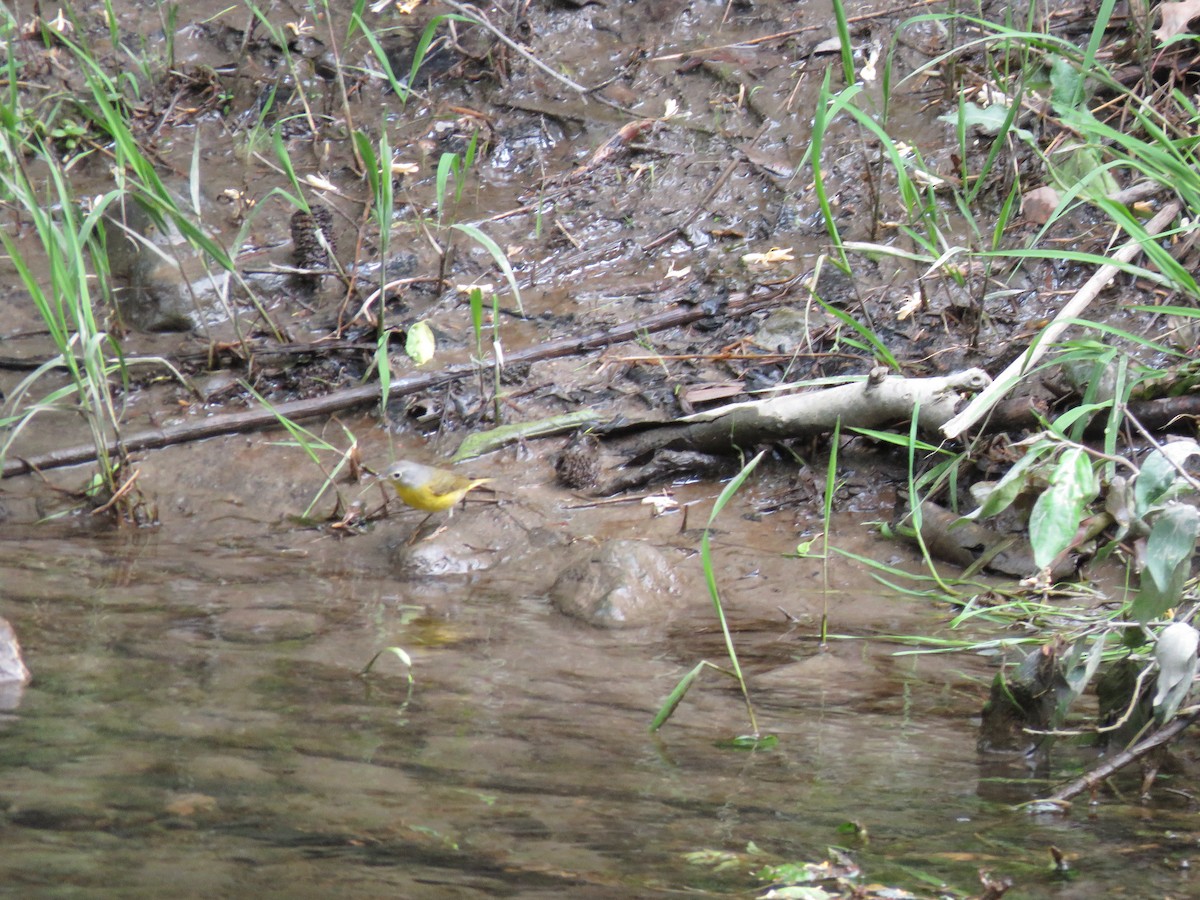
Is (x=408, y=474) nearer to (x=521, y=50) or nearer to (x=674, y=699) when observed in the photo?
(x=674, y=699)

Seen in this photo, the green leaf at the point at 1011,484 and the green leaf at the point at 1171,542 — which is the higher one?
the green leaf at the point at 1171,542

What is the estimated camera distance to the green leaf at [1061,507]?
222cm

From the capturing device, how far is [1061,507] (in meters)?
2.23

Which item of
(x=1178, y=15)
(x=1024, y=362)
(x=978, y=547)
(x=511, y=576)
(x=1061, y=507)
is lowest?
(x=511, y=576)

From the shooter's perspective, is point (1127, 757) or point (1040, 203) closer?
point (1127, 757)

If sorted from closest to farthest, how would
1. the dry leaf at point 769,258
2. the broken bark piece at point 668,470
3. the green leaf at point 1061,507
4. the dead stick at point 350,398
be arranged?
the green leaf at point 1061,507 < the broken bark piece at point 668,470 < the dead stick at point 350,398 < the dry leaf at point 769,258

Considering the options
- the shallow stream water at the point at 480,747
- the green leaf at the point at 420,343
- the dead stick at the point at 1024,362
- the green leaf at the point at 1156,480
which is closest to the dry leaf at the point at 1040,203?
the dead stick at the point at 1024,362

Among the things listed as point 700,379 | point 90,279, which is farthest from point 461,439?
point 90,279

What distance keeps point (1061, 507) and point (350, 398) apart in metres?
3.21

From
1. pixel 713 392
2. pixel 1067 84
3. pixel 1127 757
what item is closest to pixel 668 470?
pixel 713 392

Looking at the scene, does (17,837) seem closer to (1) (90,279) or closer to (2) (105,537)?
(2) (105,537)

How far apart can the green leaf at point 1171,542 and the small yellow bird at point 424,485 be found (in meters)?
2.48

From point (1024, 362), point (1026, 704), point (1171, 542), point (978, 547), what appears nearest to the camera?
point (1171, 542)

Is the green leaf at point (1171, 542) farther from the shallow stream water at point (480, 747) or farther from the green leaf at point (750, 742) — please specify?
the green leaf at point (750, 742)
